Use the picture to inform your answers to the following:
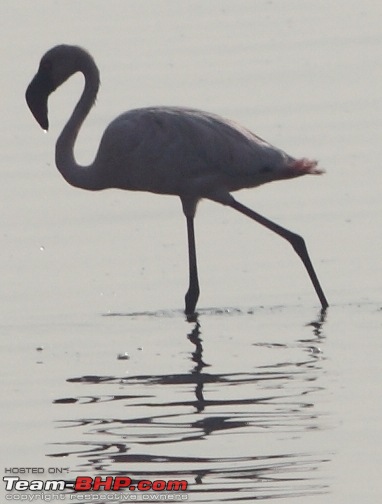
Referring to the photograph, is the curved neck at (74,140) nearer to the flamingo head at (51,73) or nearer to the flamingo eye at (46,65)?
the flamingo head at (51,73)

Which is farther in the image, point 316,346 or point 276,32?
point 276,32

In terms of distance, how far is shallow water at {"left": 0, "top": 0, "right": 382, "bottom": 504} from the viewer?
8602 millimetres

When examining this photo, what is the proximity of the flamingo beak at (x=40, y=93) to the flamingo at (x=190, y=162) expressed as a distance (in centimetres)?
91

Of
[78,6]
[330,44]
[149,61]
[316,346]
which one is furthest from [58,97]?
[316,346]

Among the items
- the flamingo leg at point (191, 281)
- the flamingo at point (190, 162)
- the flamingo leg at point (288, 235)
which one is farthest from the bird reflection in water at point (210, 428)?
the flamingo at point (190, 162)

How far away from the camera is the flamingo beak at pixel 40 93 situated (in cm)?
1327

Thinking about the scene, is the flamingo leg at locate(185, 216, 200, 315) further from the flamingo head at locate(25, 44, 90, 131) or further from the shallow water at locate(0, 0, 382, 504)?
the flamingo head at locate(25, 44, 90, 131)

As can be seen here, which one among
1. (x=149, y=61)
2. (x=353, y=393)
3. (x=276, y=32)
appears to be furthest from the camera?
(x=276, y=32)

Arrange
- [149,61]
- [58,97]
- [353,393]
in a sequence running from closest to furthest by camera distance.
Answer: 1. [353,393]
2. [58,97]
3. [149,61]

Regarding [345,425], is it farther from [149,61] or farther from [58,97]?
[149,61]

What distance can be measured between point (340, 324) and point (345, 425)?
2.57 m

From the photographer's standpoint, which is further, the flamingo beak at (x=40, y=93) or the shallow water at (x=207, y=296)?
the flamingo beak at (x=40, y=93)

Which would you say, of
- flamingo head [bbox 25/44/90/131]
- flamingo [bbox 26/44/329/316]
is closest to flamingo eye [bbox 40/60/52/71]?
flamingo head [bbox 25/44/90/131]

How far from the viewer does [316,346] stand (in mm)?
10797
